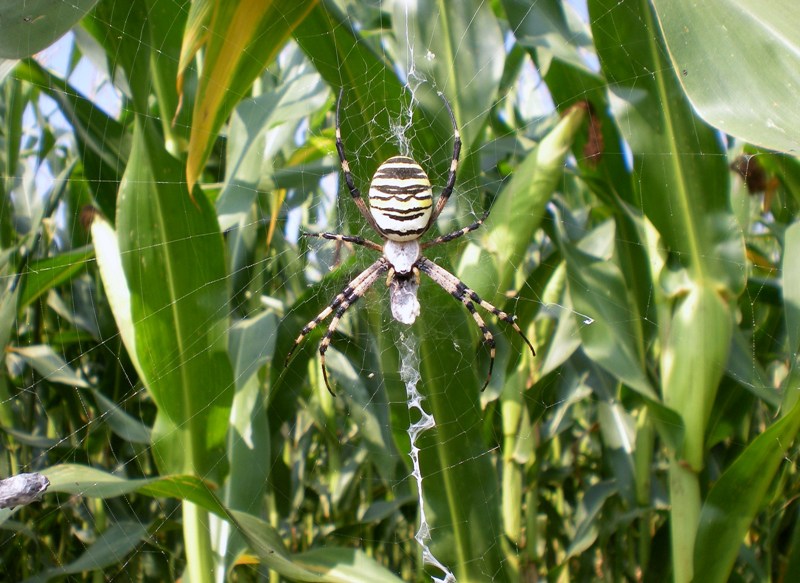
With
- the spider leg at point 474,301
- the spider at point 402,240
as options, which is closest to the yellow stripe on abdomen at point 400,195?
the spider at point 402,240

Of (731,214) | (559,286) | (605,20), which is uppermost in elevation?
(605,20)

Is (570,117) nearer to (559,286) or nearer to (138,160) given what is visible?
(559,286)

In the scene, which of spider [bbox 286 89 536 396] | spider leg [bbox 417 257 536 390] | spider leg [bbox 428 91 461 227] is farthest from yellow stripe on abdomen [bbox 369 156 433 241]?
spider leg [bbox 417 257 536 390]

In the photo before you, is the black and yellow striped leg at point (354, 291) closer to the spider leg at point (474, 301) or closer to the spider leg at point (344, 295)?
the spider leg at point (344, 295)

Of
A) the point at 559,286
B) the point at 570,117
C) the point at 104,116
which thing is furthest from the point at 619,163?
the point at 104,116

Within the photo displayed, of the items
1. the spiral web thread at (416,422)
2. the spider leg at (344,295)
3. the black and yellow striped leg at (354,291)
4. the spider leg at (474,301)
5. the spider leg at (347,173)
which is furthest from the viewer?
the black and yellow striped leg at (354,291)

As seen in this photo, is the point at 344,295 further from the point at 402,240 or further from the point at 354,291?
the point at 402,240

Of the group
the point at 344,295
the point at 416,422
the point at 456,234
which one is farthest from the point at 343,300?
the point at 416,422
